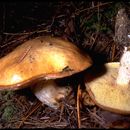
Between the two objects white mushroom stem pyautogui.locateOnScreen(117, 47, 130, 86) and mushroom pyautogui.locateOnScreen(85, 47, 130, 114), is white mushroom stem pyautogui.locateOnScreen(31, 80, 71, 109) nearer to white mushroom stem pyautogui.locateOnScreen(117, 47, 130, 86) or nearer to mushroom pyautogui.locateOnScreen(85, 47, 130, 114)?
mushroom pyautogui.locateOnScreen(85, 47, 130, 114)

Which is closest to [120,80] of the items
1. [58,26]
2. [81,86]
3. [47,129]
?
[81,86]

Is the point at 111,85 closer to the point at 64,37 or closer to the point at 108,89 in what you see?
the point at 108,89

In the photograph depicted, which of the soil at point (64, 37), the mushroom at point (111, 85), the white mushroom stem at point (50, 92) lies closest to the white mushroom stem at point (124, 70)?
the mushroom at point (111, 85)

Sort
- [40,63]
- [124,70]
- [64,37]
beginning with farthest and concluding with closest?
[64,37] < [124,70] < [40,63]

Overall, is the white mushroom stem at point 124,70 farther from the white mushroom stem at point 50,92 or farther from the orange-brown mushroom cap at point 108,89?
the white mushroom stem at point 50,92

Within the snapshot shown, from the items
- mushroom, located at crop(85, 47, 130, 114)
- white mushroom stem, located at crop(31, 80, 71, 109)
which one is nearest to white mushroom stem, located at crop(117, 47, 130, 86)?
mushroom, located at crop(85, 47, 130, 114)

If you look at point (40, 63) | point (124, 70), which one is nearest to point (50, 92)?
point (40, 63)
